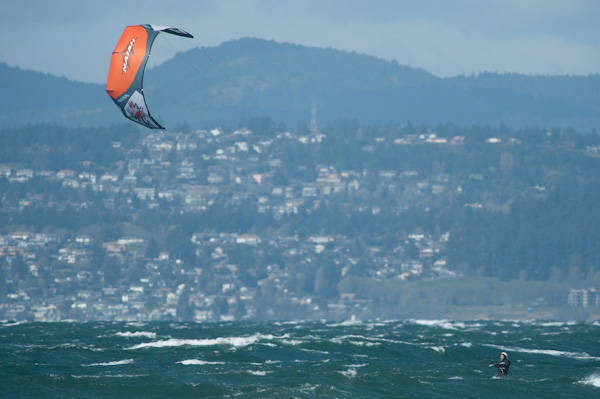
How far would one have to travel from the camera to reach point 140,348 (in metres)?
63.6

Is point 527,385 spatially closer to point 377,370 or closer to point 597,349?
point 377,370

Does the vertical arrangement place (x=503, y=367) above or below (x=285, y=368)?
above

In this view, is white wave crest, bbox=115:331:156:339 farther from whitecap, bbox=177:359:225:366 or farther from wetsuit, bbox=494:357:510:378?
wetsuit, bbox=494:357:510:378

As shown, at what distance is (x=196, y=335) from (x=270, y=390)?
34.9 metres

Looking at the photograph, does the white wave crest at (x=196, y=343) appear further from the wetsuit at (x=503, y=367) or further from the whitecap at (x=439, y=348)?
the wetsuit at (x=503, y=367)

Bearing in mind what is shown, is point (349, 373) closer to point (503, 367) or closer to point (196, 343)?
point (503, 367)

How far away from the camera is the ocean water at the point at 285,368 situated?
47.0 metres

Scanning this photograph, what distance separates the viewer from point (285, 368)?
2100 inches

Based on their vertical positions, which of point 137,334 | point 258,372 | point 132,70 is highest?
point 132,70

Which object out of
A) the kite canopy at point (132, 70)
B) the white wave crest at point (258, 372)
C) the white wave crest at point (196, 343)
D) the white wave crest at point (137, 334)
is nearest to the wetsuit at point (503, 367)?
the white wave crest at point (258, 372)

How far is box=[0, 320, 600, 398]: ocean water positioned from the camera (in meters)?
47.0

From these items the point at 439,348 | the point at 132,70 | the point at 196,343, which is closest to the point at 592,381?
the point at 439,348

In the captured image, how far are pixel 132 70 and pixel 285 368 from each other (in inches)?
575

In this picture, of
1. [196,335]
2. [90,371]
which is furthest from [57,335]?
[90,371]
